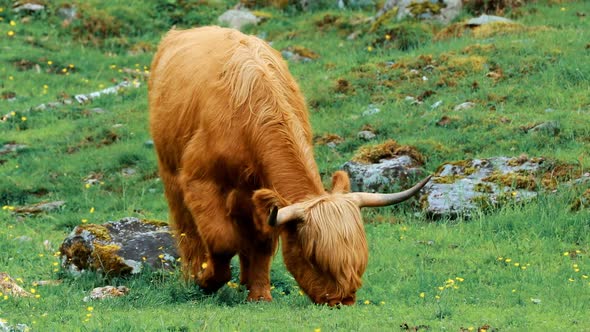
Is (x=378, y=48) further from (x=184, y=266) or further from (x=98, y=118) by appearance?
(x=184, y=266)

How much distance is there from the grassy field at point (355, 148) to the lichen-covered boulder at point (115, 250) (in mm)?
153

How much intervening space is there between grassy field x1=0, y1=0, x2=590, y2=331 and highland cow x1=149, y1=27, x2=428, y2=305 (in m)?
0.37

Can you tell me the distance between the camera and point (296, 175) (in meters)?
9.27

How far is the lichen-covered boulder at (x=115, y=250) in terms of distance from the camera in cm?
1094

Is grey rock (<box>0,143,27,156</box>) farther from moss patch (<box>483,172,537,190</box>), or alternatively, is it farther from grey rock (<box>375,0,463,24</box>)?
moss patch (<box>483,172,537,190</box>)

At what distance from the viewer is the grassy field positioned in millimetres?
9102

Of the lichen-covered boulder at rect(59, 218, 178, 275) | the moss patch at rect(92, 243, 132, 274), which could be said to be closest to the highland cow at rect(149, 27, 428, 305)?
the lichen-covered boulder at rect(59, 218, 178, 275)

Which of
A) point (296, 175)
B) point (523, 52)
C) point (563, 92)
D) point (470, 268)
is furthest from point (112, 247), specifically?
point (523, 52)

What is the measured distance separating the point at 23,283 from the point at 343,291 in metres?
3.74

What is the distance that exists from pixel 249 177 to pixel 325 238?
49.4 inches

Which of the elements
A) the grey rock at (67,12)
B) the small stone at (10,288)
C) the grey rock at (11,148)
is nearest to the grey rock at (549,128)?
the small stone at (10,288)

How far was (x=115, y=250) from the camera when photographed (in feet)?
36.1

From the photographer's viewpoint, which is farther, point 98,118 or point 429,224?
point 98,118

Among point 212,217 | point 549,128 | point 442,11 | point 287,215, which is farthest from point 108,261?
point 442,11
